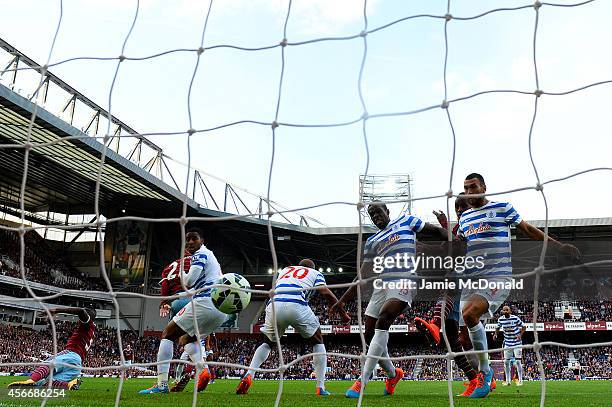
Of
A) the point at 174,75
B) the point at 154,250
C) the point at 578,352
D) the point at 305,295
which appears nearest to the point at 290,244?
the point at 154,250

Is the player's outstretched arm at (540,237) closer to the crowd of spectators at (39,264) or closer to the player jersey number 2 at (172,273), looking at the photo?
the player jersey number 2 at (172,273)

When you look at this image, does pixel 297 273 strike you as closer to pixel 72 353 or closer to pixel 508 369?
pixel 72 353

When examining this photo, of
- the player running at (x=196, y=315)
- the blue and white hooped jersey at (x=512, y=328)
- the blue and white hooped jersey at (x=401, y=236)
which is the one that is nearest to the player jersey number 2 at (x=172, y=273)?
the player running at (x=196, y=315)

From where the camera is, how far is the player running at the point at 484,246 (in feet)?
15.5

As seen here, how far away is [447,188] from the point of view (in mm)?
3367

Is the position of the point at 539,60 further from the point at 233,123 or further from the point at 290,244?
the point at 290,244

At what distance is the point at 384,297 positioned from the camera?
208 inches

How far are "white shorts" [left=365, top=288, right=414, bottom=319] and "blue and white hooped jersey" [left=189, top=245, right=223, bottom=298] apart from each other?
1631 millimetres

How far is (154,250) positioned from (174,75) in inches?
1201

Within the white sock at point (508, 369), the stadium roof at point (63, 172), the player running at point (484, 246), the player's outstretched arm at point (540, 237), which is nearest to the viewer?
the player's outstretched arm at point (540, 237)

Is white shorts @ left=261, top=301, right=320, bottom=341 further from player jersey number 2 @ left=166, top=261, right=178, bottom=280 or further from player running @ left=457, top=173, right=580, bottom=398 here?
player running @ left=457, top=173, right=580, bottom=398

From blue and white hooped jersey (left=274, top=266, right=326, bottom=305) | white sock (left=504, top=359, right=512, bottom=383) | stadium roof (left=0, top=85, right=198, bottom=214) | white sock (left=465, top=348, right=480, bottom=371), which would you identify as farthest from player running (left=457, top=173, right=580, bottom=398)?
stadium roof (left=0, top=85, right=198, bottom=214)

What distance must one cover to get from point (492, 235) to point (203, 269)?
2.80 metres

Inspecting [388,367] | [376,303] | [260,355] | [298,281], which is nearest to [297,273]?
[298,281]
